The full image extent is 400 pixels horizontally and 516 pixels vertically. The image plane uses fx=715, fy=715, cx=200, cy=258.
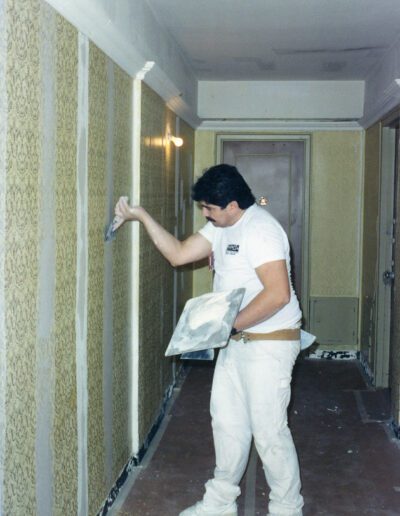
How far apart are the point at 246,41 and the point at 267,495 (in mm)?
2838

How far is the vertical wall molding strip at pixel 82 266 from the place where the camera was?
256 centimetres

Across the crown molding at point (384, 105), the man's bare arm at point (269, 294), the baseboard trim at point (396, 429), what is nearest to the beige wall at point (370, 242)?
the crown molding at point (384, 105)

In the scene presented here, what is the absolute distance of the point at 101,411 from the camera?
9.83ft

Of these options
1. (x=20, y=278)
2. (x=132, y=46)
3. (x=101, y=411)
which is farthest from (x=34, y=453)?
(x=132, y=46)

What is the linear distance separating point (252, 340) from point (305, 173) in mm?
3696

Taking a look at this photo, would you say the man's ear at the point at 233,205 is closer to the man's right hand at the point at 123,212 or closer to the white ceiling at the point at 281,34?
the man's right hand at the point at 123,212

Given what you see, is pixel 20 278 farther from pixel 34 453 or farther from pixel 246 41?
pixel 246 41

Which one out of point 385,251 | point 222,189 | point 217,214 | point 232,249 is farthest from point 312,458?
point 385,251

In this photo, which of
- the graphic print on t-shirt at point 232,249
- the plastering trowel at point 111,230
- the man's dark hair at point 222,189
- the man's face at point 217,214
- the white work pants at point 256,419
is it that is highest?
the man's dark hair at point 222,189

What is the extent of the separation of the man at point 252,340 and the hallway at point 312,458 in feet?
1.18

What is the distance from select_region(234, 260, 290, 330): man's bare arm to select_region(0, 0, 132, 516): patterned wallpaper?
0.62 meters

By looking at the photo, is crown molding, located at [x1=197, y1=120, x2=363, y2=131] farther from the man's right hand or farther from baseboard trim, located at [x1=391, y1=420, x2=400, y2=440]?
the man's right hand

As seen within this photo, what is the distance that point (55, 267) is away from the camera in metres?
2.29

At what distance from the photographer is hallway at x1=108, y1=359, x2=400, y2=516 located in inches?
132
